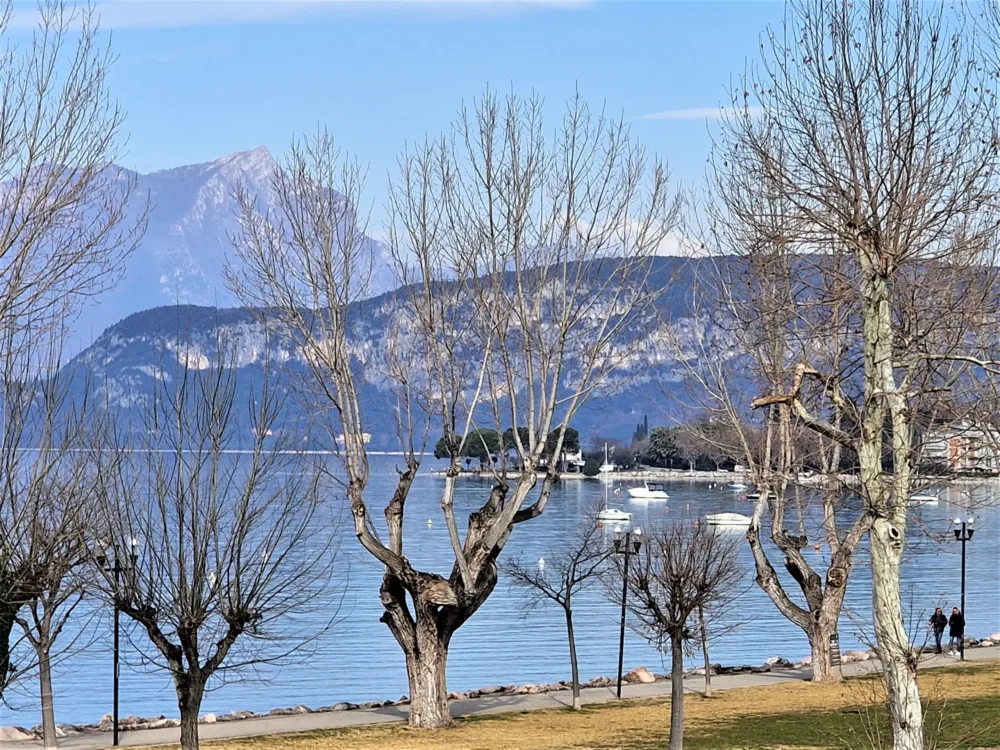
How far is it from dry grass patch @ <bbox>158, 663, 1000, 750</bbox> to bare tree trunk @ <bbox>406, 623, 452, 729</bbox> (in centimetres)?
39

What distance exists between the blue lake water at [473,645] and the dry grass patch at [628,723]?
2.35 meters

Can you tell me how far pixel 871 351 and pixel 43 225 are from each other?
27.9 ft

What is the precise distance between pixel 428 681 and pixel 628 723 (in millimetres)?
4337

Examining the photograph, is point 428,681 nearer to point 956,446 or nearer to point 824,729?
point 824,729

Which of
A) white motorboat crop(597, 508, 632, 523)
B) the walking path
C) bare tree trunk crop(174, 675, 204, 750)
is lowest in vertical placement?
white motorboat crop(597, 508, 632, 523)

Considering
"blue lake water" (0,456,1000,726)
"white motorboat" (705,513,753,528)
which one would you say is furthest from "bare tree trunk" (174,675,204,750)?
"white motorboat" (705,513,753,528)

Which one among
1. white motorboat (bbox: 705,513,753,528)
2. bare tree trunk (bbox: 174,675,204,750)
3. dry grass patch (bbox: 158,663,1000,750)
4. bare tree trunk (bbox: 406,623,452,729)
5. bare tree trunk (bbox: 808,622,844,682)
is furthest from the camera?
white motorboat (bbox: 705,513,753,528)

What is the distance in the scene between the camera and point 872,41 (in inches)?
527

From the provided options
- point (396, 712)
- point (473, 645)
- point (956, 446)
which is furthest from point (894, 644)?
point (473, 645)

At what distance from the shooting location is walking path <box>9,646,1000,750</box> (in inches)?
1094

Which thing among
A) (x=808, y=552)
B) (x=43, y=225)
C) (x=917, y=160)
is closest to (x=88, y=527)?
(x=43, y=225)

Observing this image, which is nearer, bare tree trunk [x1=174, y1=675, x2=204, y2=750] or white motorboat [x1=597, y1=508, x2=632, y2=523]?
bare tree trunk [x1=174, y1=675, x2=204, y2=750]

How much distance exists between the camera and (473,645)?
187ft

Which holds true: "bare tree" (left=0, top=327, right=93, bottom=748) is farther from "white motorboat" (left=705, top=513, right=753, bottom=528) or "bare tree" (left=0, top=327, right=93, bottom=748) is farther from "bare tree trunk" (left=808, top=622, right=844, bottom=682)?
"white motorboat" (left=705, top=513, right=753, bottom=528)
